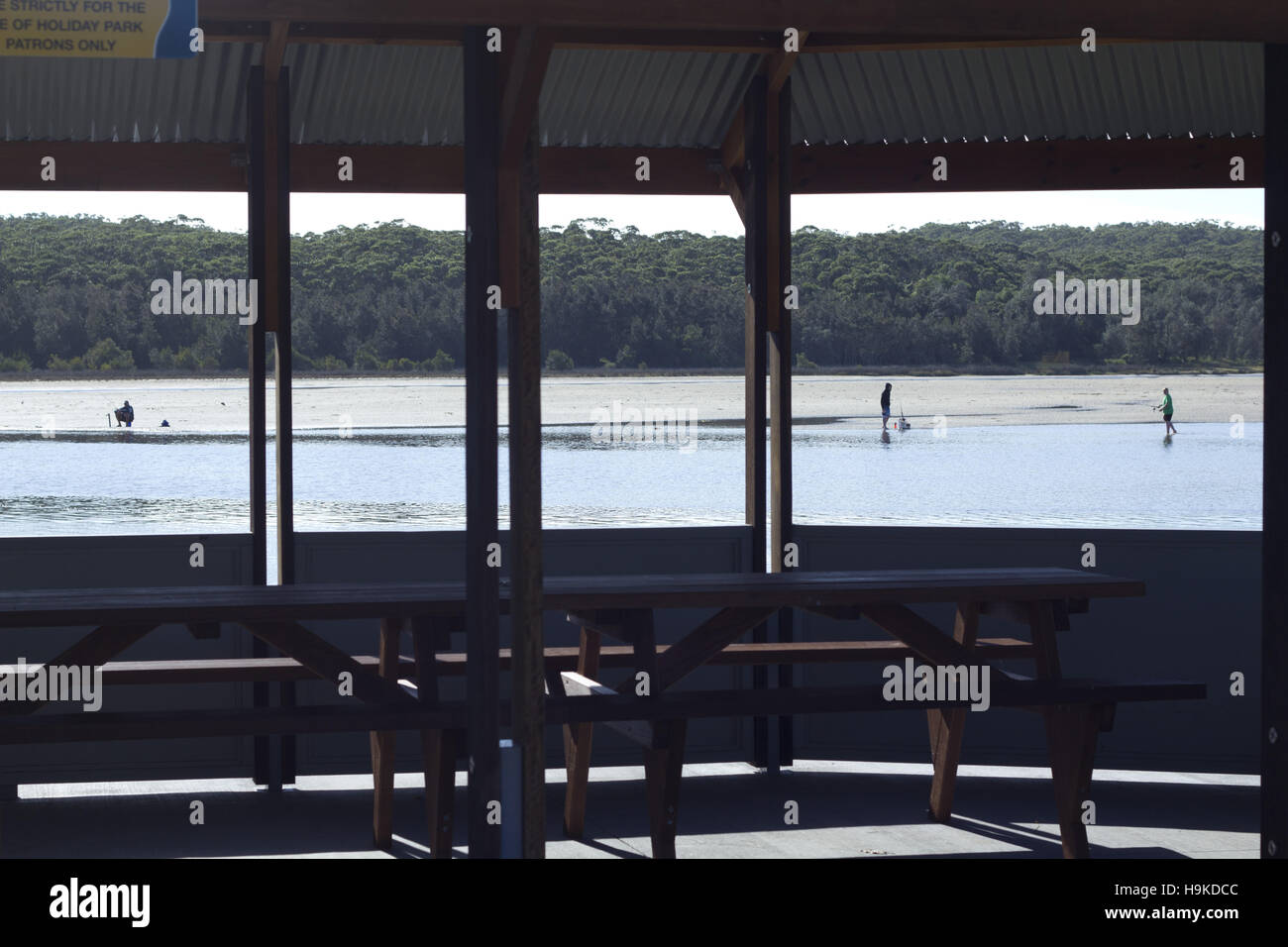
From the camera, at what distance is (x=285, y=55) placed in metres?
6.22

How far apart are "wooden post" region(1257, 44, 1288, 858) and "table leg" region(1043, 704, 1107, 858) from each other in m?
0.91

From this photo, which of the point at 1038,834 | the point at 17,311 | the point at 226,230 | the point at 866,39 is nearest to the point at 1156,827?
the point at 1038,834

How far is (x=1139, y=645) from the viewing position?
607 centimetres

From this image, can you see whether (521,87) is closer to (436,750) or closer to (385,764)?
(436,750)

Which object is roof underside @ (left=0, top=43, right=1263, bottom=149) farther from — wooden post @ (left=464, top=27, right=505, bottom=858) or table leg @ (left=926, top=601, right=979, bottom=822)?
wooden post @ (left=464, top=27, right=505, bottom=858)

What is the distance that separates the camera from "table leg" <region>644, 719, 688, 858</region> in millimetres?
4547

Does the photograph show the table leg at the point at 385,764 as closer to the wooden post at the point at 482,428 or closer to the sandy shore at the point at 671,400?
the wooden post at the point at 482,428

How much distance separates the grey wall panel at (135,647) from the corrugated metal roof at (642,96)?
236 centimetres

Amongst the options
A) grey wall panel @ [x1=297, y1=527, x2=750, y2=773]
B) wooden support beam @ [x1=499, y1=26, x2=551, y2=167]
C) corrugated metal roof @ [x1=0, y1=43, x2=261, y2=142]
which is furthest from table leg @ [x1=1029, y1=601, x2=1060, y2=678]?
corrugated metal roof @ [x1=0, y1=43, x2=261, y2=142]

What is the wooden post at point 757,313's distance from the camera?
616 centimetres

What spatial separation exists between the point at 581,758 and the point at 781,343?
80.8 inches

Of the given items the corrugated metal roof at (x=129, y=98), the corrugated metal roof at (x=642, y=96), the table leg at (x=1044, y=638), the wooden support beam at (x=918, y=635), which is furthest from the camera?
the corrugated metal roof at (x=642, y=96)

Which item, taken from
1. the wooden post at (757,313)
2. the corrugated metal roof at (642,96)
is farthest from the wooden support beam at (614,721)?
the corrugated metal roof at (642,96)

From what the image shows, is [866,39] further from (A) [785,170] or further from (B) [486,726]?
(B) [486,726]
